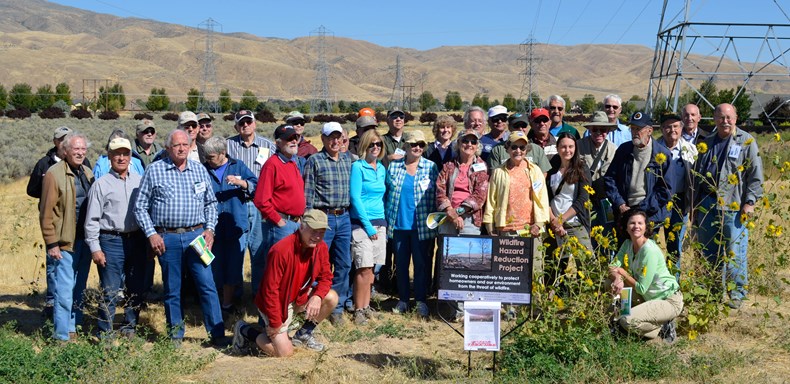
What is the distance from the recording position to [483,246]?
6.09m

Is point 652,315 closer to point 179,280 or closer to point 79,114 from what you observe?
point 179,280

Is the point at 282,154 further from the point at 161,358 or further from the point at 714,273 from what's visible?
the point at 714,273

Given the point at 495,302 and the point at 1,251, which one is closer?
the point at 495,302

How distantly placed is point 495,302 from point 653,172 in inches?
90.4

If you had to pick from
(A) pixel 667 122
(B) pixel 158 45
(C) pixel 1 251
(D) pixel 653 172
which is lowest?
(C) pixel 1 251

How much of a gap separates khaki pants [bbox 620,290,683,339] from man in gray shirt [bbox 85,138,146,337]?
4.42 metres

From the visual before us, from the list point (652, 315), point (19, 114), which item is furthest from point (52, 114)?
point (652, 315)

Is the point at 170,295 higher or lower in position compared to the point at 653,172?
lower

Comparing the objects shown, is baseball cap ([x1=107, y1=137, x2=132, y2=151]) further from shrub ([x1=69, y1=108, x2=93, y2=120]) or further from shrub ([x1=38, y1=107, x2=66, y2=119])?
shrub ([x1=69, y1=108, x2=93, y2=120])

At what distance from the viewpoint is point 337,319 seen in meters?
7.85

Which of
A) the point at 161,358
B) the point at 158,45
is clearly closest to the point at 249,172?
the point at 161,358

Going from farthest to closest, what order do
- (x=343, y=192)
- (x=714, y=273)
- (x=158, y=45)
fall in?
(x=158, y=45), (x=343, y=192), (x=714, y=273)

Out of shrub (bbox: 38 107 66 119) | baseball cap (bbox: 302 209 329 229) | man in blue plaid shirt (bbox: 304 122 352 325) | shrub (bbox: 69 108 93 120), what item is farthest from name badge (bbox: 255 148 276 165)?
shrub (bbox: 69 108 93 120)

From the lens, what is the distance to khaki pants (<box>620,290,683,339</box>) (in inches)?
255
